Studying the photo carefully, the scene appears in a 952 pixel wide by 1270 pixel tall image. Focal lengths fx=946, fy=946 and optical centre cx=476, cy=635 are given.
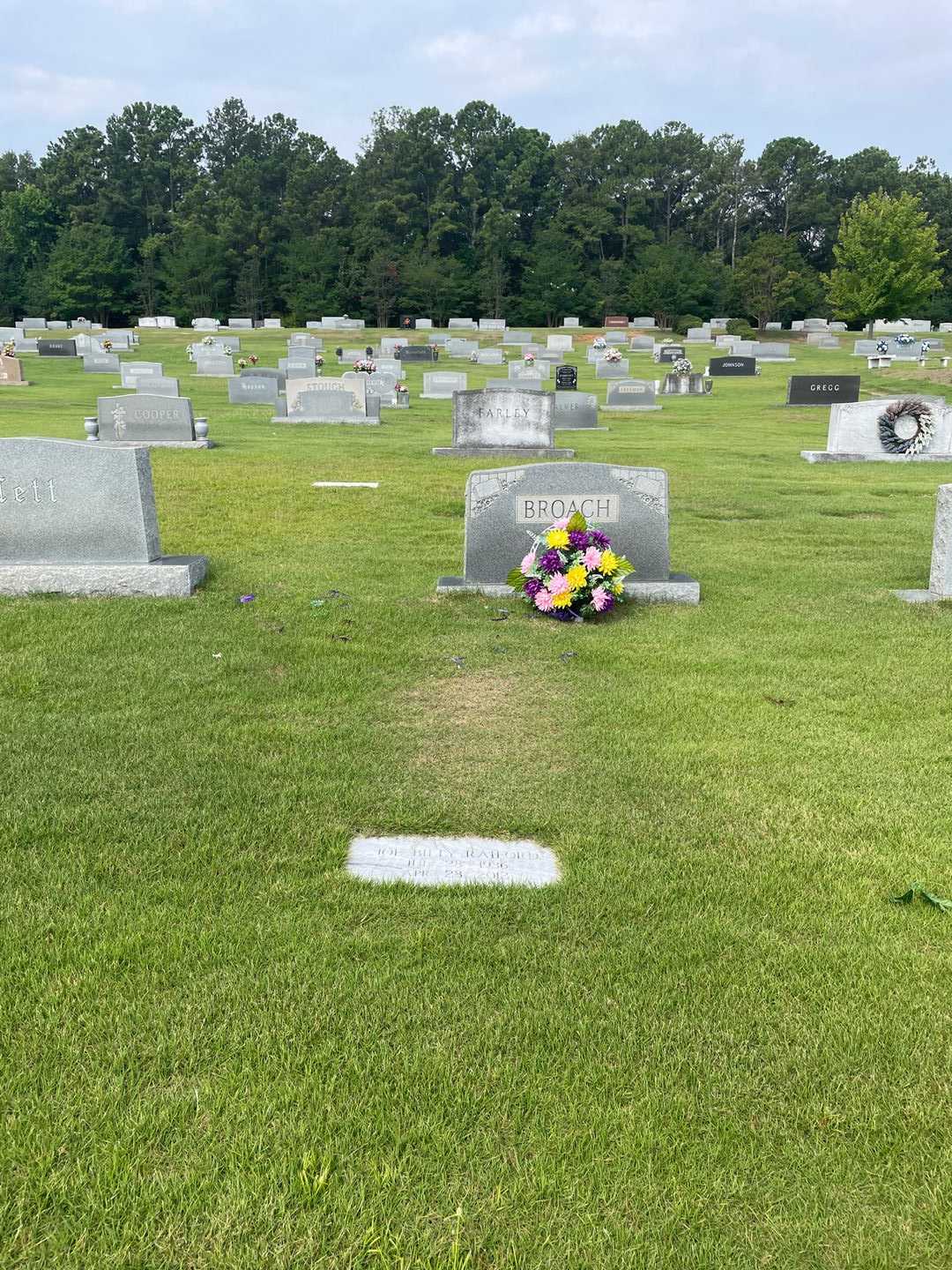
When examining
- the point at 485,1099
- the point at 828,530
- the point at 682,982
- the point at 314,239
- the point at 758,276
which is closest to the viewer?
the point at 485,1099

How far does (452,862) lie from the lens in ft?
11.4

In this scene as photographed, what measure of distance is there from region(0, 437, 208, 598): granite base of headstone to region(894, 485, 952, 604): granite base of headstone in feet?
17.7

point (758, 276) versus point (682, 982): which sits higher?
point (758, 276)

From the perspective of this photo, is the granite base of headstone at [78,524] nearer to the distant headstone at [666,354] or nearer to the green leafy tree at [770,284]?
the distant headstone at [666,354]

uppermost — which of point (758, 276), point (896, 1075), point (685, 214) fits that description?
point (685, 214)

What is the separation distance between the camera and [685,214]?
8988cm

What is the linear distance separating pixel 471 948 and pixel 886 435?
14795 mm

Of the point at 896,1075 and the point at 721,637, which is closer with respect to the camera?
the point at 896,1075

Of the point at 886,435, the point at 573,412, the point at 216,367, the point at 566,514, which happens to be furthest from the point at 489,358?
the point at 566,514

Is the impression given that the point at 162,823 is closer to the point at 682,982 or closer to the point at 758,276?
the point at 682,982

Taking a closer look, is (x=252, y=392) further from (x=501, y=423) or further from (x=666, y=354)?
(x=666, y=354)

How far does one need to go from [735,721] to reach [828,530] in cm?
580

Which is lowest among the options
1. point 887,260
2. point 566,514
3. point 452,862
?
point 452,862

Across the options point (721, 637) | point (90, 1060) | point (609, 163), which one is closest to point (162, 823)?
point (90, 1060)
